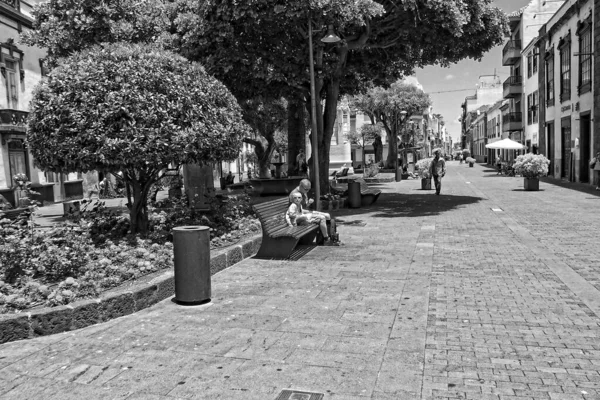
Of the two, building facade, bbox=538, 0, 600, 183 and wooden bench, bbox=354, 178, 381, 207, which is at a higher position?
building facade, bbox=538, 0, 600, 183

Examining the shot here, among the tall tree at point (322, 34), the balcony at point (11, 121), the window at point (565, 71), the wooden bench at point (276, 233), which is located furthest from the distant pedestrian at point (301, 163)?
the window at point (565, 71)

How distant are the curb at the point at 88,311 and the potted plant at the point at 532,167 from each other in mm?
17662

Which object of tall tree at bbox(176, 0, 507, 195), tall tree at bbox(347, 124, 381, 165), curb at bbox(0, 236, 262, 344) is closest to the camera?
curb at bbox(0, 236, 262, 344)

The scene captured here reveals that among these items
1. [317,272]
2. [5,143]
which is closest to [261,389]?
[317,272]

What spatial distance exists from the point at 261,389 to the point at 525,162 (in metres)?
19.6

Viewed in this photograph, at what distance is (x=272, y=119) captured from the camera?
99.1 feet

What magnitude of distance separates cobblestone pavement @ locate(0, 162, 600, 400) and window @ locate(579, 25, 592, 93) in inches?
791

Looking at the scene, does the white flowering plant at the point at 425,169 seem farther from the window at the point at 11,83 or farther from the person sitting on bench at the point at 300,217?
the window at the point at 11,83

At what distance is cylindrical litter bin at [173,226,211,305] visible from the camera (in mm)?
5824

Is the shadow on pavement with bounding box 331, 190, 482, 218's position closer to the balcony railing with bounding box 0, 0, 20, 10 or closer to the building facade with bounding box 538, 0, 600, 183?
the building facade with bounding box 538, 0, 600, 183

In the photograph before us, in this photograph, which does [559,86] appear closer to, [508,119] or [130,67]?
[508,119]

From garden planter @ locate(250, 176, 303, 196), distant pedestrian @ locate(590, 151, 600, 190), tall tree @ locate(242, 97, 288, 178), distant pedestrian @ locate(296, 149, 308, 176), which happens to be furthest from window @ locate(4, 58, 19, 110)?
distant pedestrian @ locate(590, 151, 600, 190)

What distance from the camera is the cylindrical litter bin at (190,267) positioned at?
19.1 feet

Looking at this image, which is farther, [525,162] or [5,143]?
[5,143]
